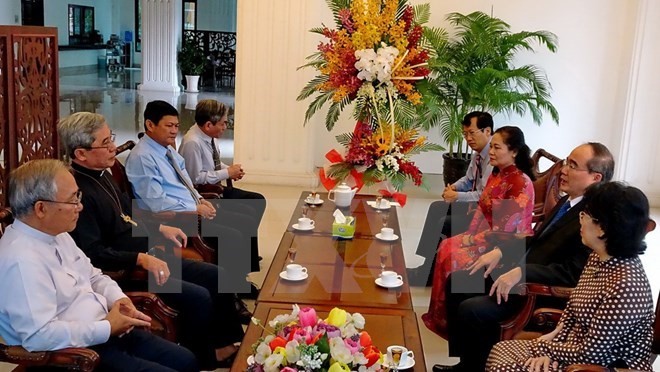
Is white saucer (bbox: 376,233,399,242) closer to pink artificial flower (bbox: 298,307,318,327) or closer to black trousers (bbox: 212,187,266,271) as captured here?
black trousers (bbox: 212,187,266,271)

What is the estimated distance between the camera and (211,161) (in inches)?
194

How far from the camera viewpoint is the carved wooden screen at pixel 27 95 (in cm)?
415

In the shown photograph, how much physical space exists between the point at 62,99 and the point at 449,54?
9.55 m

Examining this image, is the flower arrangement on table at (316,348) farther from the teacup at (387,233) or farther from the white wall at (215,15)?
the white wall at (215,15)

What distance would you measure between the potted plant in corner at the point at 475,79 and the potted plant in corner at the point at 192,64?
1083 centimetres

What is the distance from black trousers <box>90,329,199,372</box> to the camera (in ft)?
8.38

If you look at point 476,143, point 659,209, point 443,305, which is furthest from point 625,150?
point 443,305

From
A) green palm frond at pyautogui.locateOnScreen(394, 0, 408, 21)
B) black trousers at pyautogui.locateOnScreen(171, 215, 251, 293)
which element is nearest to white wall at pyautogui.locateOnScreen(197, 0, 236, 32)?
black trousers at pyautogui.locateOnScreen(171, 215, 251, 293)

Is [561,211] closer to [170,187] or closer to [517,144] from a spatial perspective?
[517,144]

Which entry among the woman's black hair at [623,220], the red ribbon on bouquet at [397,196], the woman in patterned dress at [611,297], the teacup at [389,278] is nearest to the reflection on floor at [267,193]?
the red ribbon on bouquet at [397,196]

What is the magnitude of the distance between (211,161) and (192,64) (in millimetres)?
13280

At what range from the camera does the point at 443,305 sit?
12.6 ft

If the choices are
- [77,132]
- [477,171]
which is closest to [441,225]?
[477,171]

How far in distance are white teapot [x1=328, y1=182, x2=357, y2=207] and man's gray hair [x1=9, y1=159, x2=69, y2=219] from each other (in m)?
1.97
